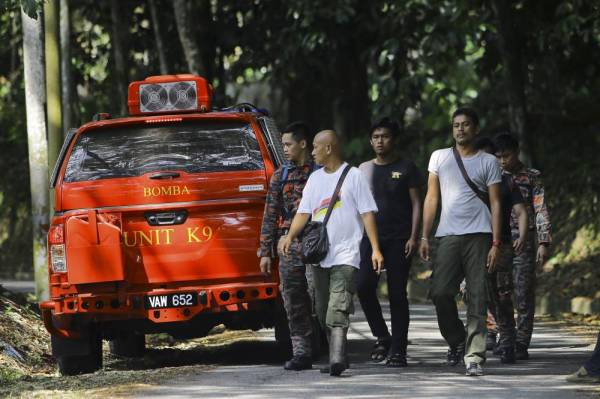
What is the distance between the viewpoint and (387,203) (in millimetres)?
11406

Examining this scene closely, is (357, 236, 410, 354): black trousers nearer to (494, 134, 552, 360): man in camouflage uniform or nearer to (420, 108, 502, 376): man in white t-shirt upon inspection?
(420, 108, 502, 376): man in white t-shirt

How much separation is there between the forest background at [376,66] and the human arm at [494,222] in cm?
552

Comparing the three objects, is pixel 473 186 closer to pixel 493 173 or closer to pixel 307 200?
pixel 493 173

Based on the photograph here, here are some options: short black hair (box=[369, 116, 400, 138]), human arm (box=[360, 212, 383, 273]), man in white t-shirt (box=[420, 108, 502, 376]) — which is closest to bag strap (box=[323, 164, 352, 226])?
human arm (box=[360, 212, 383, 273])

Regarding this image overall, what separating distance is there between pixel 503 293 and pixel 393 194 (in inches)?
49.5

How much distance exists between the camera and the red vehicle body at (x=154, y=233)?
35.8ft

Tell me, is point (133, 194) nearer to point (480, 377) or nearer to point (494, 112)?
point (480, 377)

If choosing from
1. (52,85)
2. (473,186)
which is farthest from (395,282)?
(52,85)

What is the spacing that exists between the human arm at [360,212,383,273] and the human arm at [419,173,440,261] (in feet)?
1.12

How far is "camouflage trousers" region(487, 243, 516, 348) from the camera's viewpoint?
11.5 meters

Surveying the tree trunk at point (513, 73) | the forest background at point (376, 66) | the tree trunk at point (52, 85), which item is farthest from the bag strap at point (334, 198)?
the tree trunk at point (513, 73)

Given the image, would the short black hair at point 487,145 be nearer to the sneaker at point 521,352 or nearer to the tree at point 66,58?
the sneaker at point 521,352

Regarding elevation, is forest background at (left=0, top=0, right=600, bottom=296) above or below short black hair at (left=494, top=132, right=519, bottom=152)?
above

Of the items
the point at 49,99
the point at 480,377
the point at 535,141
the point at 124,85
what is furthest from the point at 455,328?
the point at 124,85
